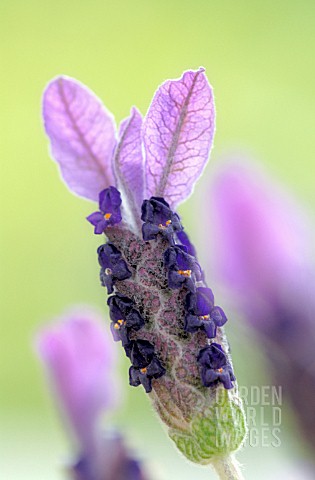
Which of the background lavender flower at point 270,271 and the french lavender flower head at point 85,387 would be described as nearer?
the background lavender flower at point 270,271

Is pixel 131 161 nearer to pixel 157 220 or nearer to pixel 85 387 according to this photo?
pixel 157 220

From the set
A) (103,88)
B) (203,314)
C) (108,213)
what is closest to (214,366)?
(203,314)

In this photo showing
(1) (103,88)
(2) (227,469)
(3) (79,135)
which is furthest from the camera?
(1) (103,88)

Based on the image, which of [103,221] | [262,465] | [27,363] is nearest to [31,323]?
[27,363]

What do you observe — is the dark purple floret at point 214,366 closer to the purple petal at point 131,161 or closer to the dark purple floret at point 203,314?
the dark purple floret at point 203,314

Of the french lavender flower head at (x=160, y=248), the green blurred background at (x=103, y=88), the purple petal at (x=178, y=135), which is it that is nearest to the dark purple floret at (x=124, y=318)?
the french lavender flower head at (x=160, y=248)

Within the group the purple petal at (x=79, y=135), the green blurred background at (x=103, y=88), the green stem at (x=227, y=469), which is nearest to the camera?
the green stem at (x=227, y=469)

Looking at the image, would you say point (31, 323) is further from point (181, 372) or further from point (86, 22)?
point (181, 372)
